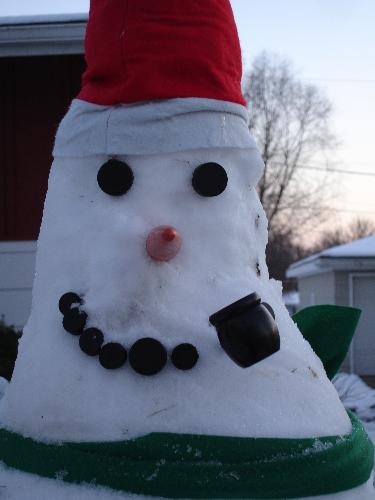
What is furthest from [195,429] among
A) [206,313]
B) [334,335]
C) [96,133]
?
[96,133]

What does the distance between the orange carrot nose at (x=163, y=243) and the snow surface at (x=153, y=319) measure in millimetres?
43

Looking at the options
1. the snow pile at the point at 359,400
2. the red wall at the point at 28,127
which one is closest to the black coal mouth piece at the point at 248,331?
the snow pile at the point at 359,400

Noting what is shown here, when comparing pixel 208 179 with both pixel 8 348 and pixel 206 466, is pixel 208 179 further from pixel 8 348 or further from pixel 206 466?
pixel 8 348

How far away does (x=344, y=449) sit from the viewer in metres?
1.57

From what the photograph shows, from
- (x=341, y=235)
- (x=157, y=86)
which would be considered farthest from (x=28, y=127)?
(x=341, y=235)

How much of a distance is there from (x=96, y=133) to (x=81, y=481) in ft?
3.21

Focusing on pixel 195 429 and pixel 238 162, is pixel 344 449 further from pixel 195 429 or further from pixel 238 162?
pixel 238 162

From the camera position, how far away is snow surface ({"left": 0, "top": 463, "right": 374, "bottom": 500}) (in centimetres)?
147

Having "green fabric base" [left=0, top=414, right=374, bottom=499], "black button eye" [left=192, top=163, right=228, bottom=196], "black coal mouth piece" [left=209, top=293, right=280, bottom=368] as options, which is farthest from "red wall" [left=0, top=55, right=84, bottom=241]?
"black coal mouth piece" [left=209, top=293, right=280, bottom=368]

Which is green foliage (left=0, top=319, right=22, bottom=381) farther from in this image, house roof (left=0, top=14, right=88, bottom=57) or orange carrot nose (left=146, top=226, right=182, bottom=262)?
orange carrot nose (left=146, top=226, right=182, bottom=262)

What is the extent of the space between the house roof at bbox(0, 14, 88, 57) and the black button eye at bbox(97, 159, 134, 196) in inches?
143

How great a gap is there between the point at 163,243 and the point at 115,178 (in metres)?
0.25

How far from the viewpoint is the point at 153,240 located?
1613 mm

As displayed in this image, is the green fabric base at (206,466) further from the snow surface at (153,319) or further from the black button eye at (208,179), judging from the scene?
the black button eye at (208,179)
